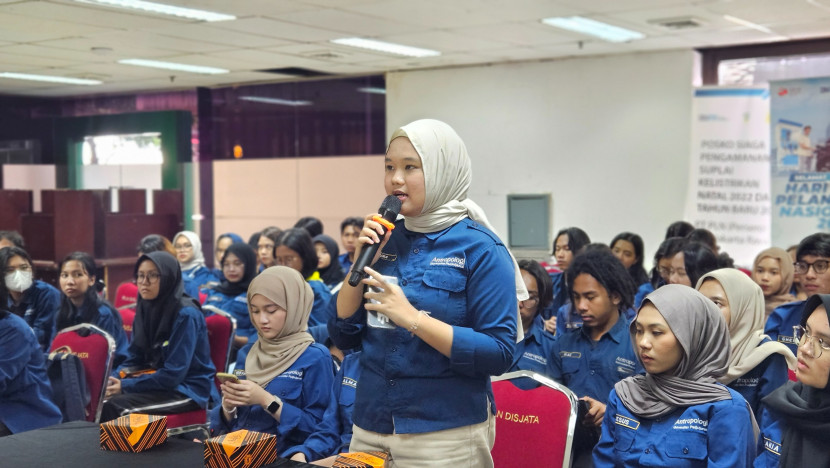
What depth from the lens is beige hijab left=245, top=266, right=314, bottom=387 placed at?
338 centimetres

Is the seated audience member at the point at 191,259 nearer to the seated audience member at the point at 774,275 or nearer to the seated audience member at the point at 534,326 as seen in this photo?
the seated audience member at the point at 534,326

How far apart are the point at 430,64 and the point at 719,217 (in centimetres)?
336

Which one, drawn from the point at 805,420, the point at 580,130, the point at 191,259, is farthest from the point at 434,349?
the point at 580,130

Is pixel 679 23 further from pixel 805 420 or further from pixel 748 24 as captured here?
pixel 805 420

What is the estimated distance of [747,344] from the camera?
10.8 ft

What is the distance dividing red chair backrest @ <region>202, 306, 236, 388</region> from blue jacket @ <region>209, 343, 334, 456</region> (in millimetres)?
1392

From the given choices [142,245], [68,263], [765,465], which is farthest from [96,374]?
[765,465]

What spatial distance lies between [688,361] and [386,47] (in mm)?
5832

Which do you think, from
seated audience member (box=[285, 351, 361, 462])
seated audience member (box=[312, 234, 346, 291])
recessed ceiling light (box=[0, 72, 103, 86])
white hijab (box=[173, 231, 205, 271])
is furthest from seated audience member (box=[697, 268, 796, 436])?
recessed ceiling light (box=[0, 72, 103, 86])

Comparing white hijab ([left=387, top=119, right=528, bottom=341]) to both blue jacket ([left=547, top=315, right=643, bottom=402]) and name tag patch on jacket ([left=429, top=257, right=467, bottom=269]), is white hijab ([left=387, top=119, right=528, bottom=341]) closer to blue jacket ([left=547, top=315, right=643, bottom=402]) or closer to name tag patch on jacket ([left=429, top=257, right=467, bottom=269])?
name tag patch on jacket ([left=429, top=257, right=467, bottom=269])

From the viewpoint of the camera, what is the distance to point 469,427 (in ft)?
6.64

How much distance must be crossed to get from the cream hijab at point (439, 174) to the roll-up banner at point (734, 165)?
6169 mm

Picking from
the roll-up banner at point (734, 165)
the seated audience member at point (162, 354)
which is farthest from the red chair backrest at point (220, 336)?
the roll-up banner at point (734, 165)

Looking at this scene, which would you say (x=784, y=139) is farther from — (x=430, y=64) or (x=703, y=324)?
(x=703, y=324)
